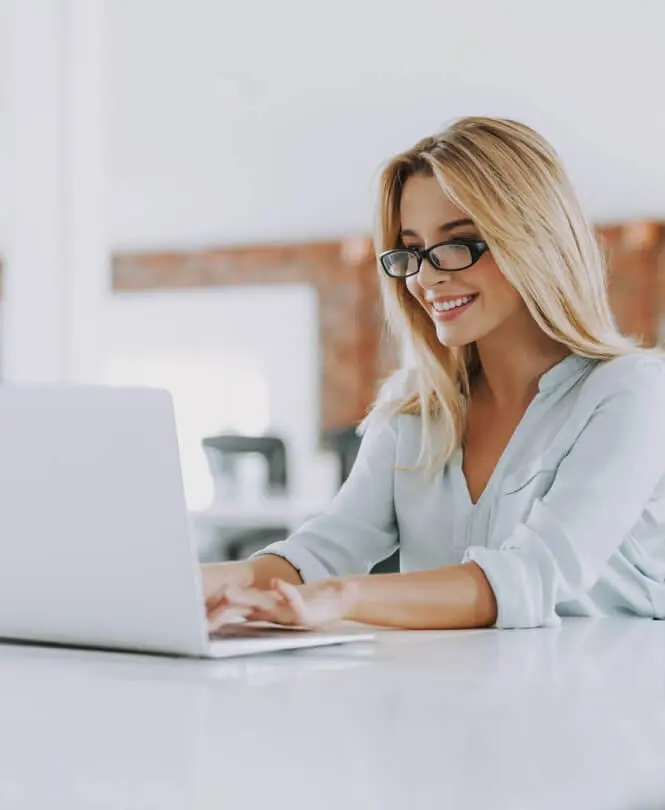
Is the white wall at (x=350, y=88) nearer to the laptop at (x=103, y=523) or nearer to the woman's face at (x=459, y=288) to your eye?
the woman's face at (x=459, y=288)

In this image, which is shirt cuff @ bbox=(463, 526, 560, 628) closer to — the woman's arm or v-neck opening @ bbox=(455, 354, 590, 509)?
the woman's arm

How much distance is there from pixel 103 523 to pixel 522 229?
83 cm

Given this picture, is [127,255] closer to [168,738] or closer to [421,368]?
[421,368]

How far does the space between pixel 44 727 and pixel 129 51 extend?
18.1ft

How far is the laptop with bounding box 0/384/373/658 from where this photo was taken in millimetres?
941

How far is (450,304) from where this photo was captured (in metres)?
1.68

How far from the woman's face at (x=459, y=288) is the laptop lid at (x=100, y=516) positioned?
0.78 meters

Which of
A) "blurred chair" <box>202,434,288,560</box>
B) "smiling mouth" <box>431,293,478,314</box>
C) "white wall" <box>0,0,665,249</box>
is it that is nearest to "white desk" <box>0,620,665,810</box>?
"smiling mouth" <box>431,293,478,314</box>

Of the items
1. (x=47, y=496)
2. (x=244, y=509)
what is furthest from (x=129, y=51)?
(x=47, y=496)

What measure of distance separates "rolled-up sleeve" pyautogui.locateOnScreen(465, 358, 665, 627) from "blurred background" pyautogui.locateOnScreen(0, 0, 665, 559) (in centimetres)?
51

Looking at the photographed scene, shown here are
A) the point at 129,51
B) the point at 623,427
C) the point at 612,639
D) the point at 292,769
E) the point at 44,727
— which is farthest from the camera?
the point at 129,51

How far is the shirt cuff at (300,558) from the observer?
1707 millimetres

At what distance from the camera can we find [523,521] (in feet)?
5.14

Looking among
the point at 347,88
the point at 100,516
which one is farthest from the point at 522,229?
the point at 347,88
